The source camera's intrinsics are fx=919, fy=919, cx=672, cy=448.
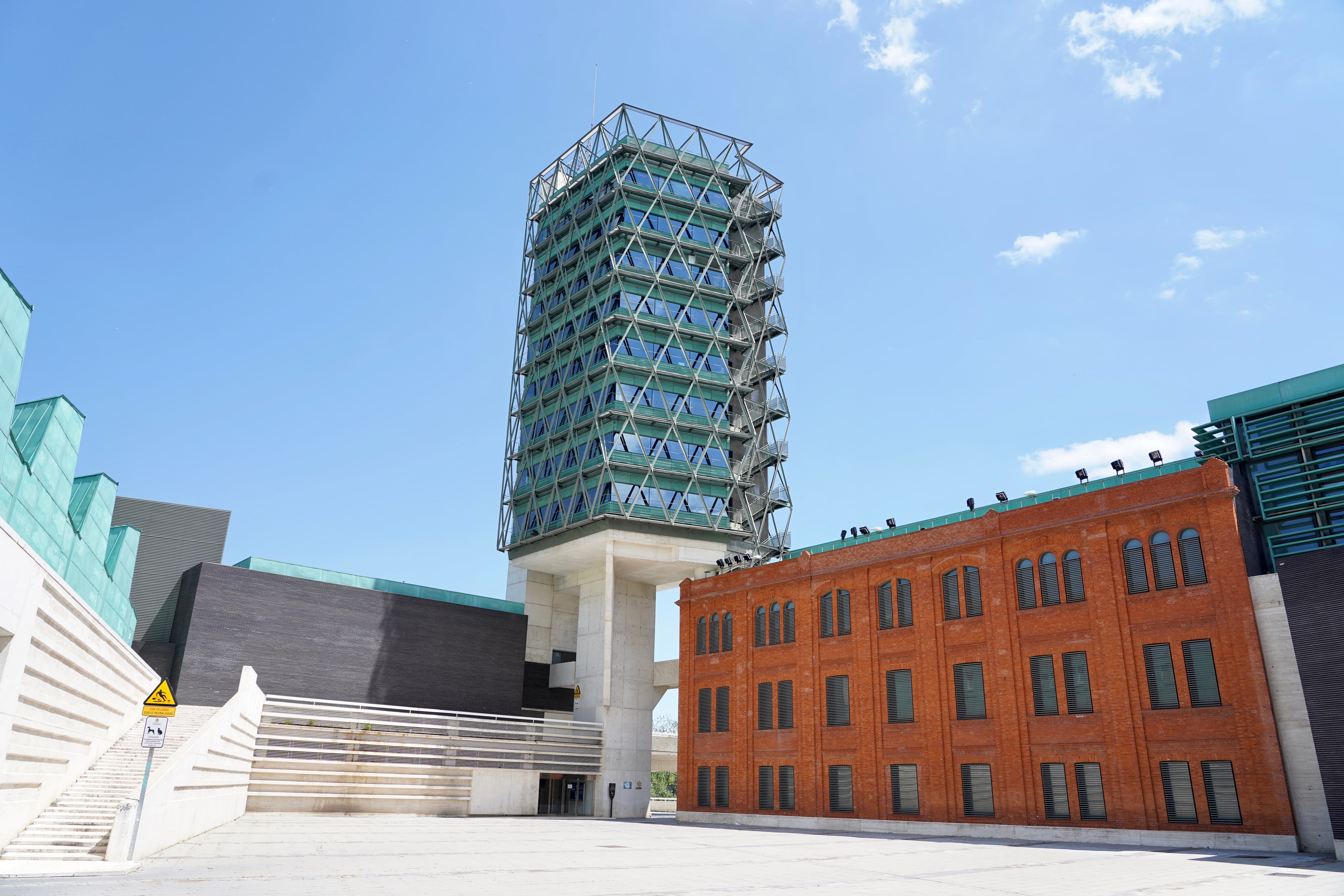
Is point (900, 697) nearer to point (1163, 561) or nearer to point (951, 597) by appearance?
point (951, 597)

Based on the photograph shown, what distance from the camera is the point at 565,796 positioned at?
194 feet

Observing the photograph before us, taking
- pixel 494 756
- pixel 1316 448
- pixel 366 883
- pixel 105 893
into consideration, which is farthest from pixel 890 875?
pixel 494 756

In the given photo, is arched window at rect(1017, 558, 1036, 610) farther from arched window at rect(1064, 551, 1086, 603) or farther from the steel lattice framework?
the steel lattice framework

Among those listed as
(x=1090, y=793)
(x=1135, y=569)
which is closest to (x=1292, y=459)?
(x=1135, y=569)

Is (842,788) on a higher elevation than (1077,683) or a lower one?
lower

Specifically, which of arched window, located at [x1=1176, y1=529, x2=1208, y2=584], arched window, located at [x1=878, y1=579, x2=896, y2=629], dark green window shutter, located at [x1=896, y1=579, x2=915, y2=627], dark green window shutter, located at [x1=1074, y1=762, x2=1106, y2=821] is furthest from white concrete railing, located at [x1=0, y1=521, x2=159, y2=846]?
arched window, located at [x1=1176, y1=529, x2=1208, y2=584]

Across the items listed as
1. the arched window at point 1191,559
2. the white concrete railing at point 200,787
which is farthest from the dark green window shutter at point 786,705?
the white concrete railing at point 200,787

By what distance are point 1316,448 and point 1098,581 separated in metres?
9.05

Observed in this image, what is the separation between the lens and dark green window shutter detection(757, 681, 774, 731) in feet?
151

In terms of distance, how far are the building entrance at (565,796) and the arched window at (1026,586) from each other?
32.7 meters

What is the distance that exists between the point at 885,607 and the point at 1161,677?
40.2ft

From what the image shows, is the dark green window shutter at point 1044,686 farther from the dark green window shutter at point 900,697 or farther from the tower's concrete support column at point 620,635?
the tower's concrete support column at point 620,635

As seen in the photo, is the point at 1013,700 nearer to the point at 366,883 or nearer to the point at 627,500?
the point at 366,883

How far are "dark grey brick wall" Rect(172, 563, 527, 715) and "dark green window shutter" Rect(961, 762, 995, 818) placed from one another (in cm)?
3322
